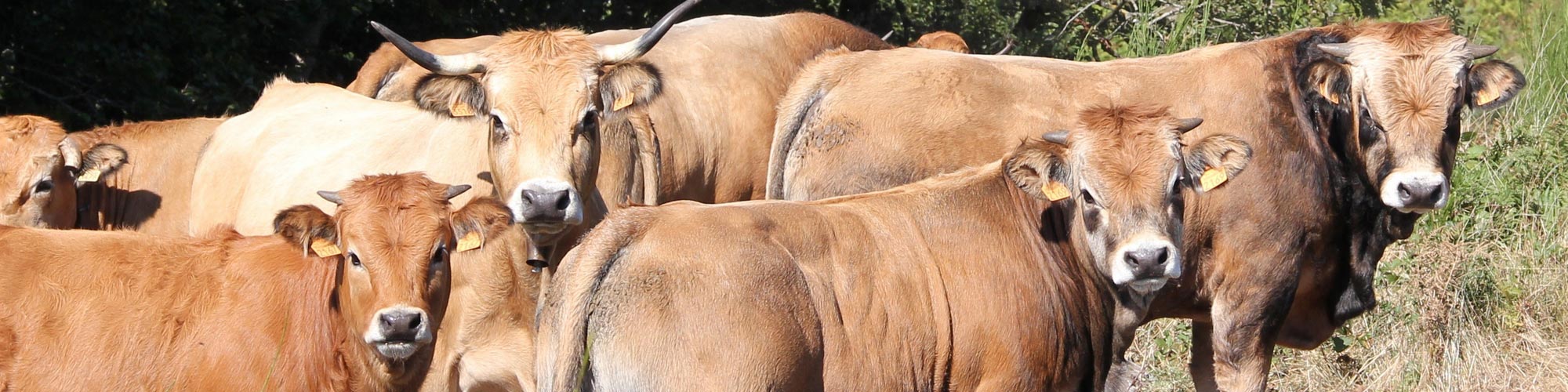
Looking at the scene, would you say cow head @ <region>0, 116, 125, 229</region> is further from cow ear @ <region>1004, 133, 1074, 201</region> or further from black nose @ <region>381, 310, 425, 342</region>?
cow ear @ <region>1004, 133, 1074, 201</region>

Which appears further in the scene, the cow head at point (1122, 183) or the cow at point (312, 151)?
the cow at point (312, 151)

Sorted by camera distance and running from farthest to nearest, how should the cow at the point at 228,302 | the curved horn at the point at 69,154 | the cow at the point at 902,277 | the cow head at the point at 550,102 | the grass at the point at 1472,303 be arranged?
1. the grass at the point at 1472,303
2. the curved horn at the point at 69,154
3. the cow head at the point at 550,102
4. the cow at the point at 228,302
5. the cow at the point at 902,277

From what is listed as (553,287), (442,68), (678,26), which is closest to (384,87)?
(678,26)

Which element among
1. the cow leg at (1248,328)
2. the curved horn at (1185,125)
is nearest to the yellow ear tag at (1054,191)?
the curved horn at (1185,125)

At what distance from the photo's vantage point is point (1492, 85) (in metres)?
7.48

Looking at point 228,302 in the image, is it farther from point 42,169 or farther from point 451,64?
point 42,169

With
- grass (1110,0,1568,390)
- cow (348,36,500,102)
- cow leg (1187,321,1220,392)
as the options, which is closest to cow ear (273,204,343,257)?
cow (348,36,500,102)

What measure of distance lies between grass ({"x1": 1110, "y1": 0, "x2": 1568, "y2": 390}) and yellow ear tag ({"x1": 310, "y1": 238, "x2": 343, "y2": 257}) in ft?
15.0

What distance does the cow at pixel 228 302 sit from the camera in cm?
563

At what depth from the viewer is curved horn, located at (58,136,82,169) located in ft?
27.2

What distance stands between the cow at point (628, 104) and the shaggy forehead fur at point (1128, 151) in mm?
1861

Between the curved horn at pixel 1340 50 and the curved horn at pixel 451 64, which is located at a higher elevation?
the curved horn at pixel 451 64

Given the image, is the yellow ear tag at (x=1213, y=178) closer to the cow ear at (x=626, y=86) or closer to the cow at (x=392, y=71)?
the cow ear at (x=626, y=86)

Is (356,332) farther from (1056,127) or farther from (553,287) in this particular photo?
(1056,127)
